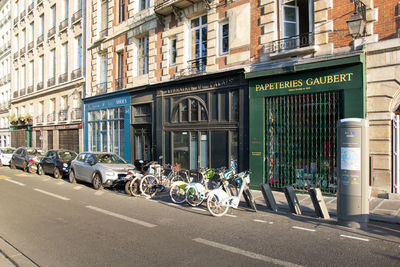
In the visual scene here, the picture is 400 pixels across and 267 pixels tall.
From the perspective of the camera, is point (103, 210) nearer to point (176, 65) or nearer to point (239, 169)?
point (239, 169)

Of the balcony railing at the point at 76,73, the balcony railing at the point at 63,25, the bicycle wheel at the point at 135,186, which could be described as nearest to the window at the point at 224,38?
the bicycle wheel at the point at 135,186

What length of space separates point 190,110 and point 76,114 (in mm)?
12827

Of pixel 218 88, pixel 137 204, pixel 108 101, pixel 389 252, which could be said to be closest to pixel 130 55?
pixel 108 101

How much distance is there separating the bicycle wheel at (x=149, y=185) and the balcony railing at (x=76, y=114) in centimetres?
1453

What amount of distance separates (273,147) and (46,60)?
23.9 metres

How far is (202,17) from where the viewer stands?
14.2m

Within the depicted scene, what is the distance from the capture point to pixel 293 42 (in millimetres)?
10953

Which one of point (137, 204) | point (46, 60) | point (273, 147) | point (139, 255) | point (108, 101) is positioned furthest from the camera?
point (46, 60)

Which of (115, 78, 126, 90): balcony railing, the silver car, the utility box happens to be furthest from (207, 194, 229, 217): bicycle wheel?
(115, 78, 126, 90): balcony railing

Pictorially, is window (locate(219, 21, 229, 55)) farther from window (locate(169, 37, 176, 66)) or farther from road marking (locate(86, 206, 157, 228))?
road marking (locate(86, 206, 157, 228))

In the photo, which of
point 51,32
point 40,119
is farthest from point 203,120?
point 40,119

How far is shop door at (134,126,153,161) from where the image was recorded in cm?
1653

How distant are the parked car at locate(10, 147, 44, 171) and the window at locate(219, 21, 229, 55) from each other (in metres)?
12.2

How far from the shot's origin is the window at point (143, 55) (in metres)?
17.2
